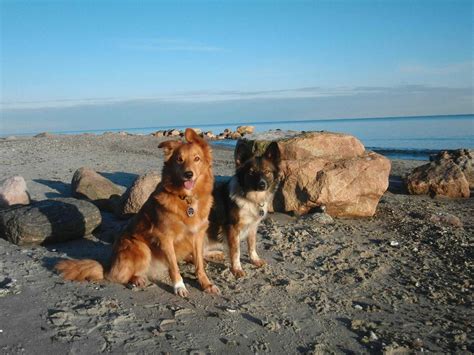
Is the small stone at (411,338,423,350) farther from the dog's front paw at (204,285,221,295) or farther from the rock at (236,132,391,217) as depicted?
the rock at (236,132,391,217)

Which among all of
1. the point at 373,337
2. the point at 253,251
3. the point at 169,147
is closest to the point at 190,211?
the point at 169,147

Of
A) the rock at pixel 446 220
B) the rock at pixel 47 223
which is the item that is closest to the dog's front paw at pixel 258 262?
the rock at pixel 47 223

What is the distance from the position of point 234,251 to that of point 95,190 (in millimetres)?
4403

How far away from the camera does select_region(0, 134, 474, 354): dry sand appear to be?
3270 mm

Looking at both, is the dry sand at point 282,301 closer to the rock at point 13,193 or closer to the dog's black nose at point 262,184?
the dog's black nose at point 262,184

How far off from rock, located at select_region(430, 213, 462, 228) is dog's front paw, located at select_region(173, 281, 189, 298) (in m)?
5.04

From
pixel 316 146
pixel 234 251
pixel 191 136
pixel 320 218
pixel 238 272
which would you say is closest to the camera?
pixel 191 136

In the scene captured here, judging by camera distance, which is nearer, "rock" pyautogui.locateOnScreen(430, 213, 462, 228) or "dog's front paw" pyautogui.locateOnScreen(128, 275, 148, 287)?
"dog's front paw" pyautogui.locateOnScreen(128, 275, 148, 287)

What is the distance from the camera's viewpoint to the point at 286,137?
8.00 m

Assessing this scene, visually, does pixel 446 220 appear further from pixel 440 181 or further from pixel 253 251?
pixel 253 251

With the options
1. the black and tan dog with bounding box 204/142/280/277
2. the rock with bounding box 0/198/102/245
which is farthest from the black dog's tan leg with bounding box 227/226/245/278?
the rock with bounding box 0/198/102/245

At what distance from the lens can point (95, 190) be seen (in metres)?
8.22

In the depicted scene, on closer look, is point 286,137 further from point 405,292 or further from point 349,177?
point 405,292

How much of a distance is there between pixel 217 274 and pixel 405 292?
7.54 feet
